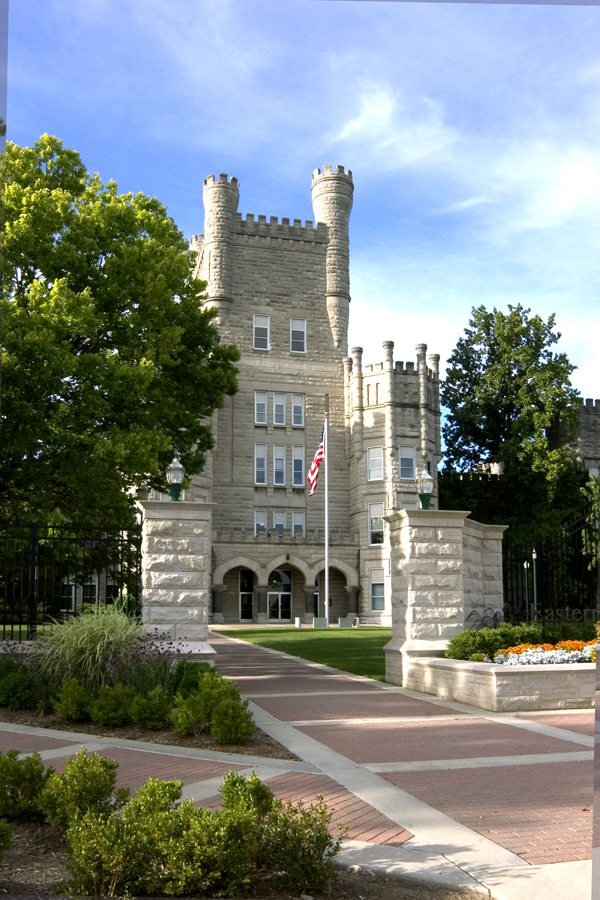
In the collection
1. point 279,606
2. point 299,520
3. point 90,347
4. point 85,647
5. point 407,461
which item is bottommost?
point 279,606

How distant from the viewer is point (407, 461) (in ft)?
148

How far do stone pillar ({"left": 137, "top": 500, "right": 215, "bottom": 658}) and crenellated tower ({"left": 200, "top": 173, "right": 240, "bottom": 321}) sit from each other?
33469 mm

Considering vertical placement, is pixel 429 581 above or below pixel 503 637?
above

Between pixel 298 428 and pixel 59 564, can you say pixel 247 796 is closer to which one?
pixel 59 564

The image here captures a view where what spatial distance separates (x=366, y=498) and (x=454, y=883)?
133 feet

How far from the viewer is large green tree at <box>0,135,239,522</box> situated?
1469 centimetres

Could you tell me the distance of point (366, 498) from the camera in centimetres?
4506

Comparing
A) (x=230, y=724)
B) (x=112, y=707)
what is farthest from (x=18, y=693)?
(x=230, y=724)

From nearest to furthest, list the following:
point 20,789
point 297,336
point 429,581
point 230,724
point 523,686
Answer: point 20,789
point 230,724
point 523,686
point 429,581
point 297,336

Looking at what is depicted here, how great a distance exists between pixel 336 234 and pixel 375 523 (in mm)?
16616

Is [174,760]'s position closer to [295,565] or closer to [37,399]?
[37,399]

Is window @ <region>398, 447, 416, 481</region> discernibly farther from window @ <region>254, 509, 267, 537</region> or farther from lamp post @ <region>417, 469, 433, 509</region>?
lamp post @ <region>417, 469, 433, 509</region>

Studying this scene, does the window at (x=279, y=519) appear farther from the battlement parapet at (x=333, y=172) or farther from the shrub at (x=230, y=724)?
the shrub at (x=230, y=724)

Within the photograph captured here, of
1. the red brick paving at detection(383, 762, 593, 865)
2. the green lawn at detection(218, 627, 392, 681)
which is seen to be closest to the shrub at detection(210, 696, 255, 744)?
the red brick paving at detection(383, 762, 593, 865)
